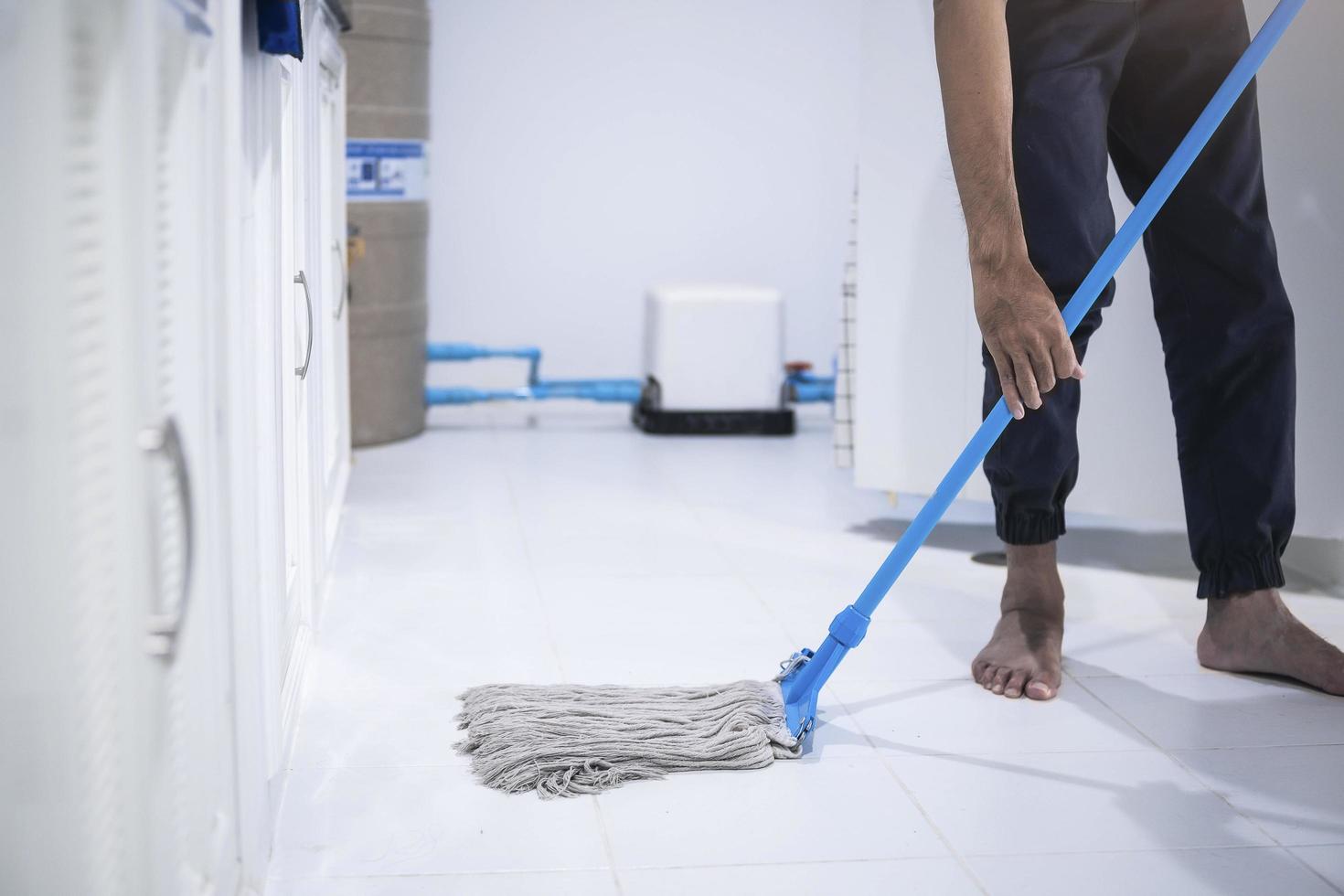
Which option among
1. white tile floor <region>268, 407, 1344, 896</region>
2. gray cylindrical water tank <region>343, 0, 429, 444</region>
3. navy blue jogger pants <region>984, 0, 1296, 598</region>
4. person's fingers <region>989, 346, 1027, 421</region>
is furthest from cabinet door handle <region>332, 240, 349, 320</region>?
person's fingers <region>989, 346, 1027, 421</region>

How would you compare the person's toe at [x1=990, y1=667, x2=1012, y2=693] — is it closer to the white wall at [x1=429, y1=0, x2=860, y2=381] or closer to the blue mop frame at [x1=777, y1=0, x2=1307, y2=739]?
the blue mop frame at [x1=777, y1=0, x2=1307, y2=739]

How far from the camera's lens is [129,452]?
2.28ft

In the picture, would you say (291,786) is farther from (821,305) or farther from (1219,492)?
(821,305)

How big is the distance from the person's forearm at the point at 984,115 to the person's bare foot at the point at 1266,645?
55cm

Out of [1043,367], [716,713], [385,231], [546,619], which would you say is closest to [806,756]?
[716,713]

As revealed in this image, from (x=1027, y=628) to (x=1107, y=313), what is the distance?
60 cm

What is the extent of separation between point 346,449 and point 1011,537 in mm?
1221

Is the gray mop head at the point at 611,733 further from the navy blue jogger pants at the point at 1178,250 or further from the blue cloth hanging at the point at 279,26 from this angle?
the blue cloth hanging at the point at 279,26

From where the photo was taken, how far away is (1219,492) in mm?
1537

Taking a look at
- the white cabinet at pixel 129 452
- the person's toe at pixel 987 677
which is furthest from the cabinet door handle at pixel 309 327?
the person's toe at pixel 987 677

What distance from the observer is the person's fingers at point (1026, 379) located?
1217 millimetres

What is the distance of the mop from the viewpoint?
1.23 meters

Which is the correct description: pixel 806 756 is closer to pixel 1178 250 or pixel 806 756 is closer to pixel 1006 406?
pixel 1006 406

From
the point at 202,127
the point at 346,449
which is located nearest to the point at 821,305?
the point at 346,449
